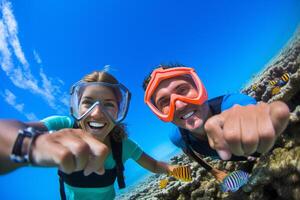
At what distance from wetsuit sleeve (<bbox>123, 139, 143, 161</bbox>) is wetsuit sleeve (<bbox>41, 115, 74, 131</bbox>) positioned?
888 mm

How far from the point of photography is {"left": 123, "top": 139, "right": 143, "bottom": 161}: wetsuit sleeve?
4.00 m

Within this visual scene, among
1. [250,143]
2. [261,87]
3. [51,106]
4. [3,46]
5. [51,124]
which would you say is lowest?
[250,143]

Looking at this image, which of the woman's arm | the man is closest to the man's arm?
the man

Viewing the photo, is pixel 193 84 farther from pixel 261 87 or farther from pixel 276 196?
pixel 261 87

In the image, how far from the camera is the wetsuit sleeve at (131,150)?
4.00 m

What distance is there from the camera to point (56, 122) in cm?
334

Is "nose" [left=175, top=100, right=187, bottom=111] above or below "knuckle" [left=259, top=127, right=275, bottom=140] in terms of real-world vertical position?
above

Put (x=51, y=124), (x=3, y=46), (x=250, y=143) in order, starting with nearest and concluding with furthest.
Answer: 1. (x=250, y=143)
2. (x=51, y=124)
3. (x=3, y=46)

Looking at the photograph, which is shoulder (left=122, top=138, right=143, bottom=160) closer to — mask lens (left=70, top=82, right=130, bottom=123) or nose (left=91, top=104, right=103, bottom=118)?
mask lens (left=70, top=82, right=130, bottom=123)

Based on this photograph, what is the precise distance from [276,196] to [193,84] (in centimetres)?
174

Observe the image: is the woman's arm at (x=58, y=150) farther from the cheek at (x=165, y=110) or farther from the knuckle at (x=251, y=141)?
the cheek at (x=165, y=110)

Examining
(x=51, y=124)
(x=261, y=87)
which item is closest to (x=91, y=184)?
(x=51, y=124)

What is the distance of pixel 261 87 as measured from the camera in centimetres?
913

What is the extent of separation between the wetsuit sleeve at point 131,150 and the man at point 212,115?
59 cm
